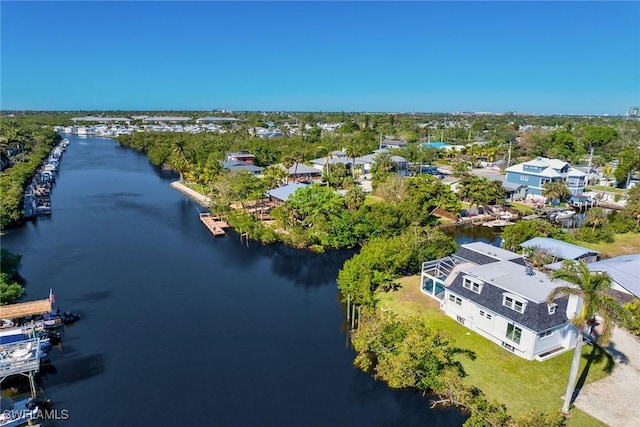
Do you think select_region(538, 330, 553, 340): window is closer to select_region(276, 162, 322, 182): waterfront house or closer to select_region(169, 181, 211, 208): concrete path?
select_region(169, 181, 211, 208): concrete path

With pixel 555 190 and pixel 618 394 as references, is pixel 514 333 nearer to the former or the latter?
pixel 618 394

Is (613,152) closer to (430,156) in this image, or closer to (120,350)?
(430,156)

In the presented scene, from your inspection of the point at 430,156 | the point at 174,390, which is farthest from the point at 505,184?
the point at 174,390

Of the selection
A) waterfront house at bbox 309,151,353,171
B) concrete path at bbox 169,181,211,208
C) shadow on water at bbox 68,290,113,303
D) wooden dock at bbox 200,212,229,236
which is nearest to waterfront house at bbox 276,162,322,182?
waterfront house at bbox 309,151,353,171

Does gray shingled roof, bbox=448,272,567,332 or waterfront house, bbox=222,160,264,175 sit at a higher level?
waterfront house, bbox=222,160,264,175

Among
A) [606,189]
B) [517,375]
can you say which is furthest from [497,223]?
[517,375]

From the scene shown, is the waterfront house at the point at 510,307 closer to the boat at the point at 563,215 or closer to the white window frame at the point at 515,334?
the white window frame at the point at 515,334
